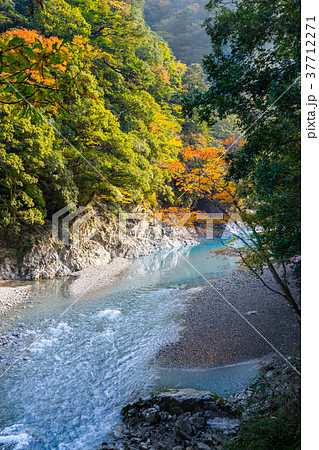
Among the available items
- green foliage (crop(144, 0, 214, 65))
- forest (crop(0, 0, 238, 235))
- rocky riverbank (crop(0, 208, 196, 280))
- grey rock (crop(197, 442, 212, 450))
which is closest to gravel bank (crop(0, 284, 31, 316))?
rocky riverbank (crop(0, 208, 196, 280))

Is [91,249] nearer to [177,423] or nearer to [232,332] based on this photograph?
[232,332]

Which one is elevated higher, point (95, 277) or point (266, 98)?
point (266, 98)

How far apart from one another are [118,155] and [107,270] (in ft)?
17.9

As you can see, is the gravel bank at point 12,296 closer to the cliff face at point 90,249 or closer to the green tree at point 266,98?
the cliff face at point 90,249

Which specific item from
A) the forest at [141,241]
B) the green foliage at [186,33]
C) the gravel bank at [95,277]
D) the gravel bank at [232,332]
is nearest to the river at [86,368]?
the forest at [141,241]

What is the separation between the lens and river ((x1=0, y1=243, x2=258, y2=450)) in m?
3.78

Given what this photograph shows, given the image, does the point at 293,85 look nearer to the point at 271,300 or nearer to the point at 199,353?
the point at 199,353

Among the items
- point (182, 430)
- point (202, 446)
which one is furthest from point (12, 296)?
point (202, 446)

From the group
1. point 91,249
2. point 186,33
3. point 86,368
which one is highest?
point 186,33

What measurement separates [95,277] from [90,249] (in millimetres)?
→ 2409

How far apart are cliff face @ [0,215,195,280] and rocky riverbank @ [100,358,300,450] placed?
313 inches

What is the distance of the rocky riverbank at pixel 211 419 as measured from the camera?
253 centimetres

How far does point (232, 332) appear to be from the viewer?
5.83 meters

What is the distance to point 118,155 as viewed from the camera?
12125 mm
